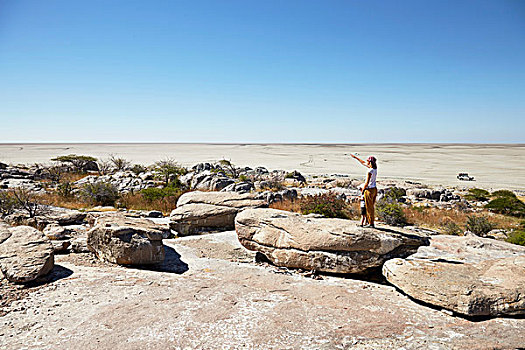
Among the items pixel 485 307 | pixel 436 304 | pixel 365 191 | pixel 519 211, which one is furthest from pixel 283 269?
pixel 519 211

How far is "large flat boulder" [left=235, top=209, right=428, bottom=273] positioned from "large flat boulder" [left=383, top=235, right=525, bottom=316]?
0.42 metres

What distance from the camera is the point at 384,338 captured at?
520cm

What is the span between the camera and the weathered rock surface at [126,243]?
804 cm

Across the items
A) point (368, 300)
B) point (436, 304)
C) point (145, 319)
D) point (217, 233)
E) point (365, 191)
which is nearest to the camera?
point (145, 319)

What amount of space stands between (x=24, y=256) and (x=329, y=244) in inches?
295

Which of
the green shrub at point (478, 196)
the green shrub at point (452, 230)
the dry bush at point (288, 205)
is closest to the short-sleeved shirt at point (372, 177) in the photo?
the green shrub at point (452, 230)

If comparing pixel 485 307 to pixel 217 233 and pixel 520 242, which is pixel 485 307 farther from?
pixel 217 233

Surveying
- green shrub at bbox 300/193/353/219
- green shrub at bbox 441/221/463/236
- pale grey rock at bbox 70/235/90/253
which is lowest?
green shrub at bbox 441/221/463/236

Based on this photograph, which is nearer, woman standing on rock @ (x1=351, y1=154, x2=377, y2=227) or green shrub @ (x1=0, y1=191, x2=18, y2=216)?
woman standing on rock @ (x1=351, y1=154, x2=377, y2=227)

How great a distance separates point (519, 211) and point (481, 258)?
13859 mm

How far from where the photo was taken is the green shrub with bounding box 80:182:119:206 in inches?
689

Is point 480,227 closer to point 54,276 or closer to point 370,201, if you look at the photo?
point 370,201

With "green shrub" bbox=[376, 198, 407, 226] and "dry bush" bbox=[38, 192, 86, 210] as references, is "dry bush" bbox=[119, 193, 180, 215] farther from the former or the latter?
"green shrub" bbox=[376, 198, 407, 226]

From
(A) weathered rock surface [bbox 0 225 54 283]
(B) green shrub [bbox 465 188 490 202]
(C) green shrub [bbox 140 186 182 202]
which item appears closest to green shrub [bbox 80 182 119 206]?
(C) green shrub [bbox 140 186 182 202]
